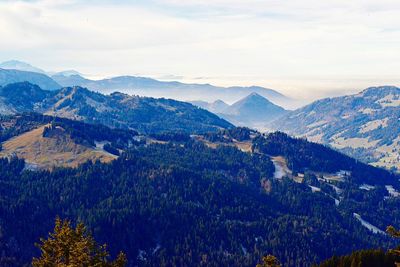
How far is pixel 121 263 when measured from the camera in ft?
219

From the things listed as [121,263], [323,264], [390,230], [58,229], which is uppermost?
[390,230]

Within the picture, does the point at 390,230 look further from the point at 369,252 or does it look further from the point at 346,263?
the point at 369,252

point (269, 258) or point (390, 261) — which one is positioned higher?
point (269, 258)

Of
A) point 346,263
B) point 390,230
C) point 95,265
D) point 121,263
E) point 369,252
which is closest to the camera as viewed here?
point 390,230

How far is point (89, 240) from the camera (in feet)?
209

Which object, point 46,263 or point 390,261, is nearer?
point 46,263

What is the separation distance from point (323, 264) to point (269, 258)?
64097 millimetres

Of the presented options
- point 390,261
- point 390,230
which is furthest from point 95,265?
point 390,261

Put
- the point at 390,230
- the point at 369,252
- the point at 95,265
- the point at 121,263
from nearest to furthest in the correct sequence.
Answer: the point at 390,230, the point at 95,265, the point at 121,263, the point at 369,252

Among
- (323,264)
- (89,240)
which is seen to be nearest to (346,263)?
(323,264)

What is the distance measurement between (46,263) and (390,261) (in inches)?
3518

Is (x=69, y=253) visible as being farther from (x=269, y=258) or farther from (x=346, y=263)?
(x=346, y=263)

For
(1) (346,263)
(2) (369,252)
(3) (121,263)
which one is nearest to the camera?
(3) (121,263)

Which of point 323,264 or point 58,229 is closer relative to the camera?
point 58,229
